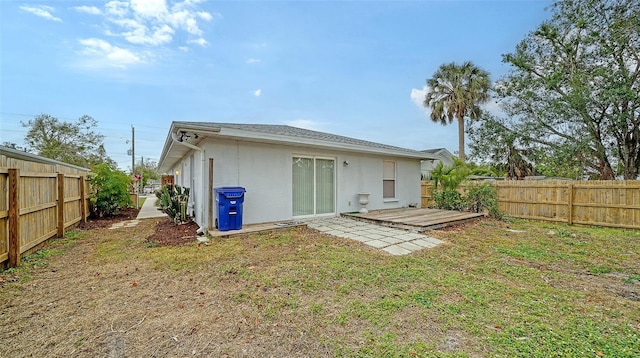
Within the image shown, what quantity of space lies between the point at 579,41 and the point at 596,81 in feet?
6.58

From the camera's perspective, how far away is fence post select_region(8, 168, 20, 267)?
399 centimetres

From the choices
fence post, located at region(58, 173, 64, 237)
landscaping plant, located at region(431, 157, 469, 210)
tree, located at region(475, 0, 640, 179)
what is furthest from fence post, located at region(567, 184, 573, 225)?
fence post, located at region(58, 173, 64, 237)

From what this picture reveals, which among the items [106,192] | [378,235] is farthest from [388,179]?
[106,192]

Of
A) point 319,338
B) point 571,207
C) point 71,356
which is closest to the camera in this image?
Answer: point 71,356

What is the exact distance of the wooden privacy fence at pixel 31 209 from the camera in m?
3.96

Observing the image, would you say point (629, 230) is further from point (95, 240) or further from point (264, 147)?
point (95, 240)

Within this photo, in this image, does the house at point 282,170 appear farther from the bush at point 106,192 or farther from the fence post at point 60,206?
the bush at point 106,192

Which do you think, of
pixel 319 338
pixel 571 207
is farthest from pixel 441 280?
pixel 571 207

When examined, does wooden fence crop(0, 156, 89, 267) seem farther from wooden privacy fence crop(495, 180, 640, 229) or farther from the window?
wooden privacy fence crop(495, 180, 640, 229)

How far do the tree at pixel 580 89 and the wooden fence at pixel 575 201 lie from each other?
351 centimetres

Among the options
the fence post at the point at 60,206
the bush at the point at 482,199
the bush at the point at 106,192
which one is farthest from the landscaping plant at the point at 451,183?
the bush at the point at 106,192

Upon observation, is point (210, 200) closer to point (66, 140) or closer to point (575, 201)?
point (575, 201)

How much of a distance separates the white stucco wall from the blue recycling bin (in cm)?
50

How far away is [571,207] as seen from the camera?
870 centimetres
